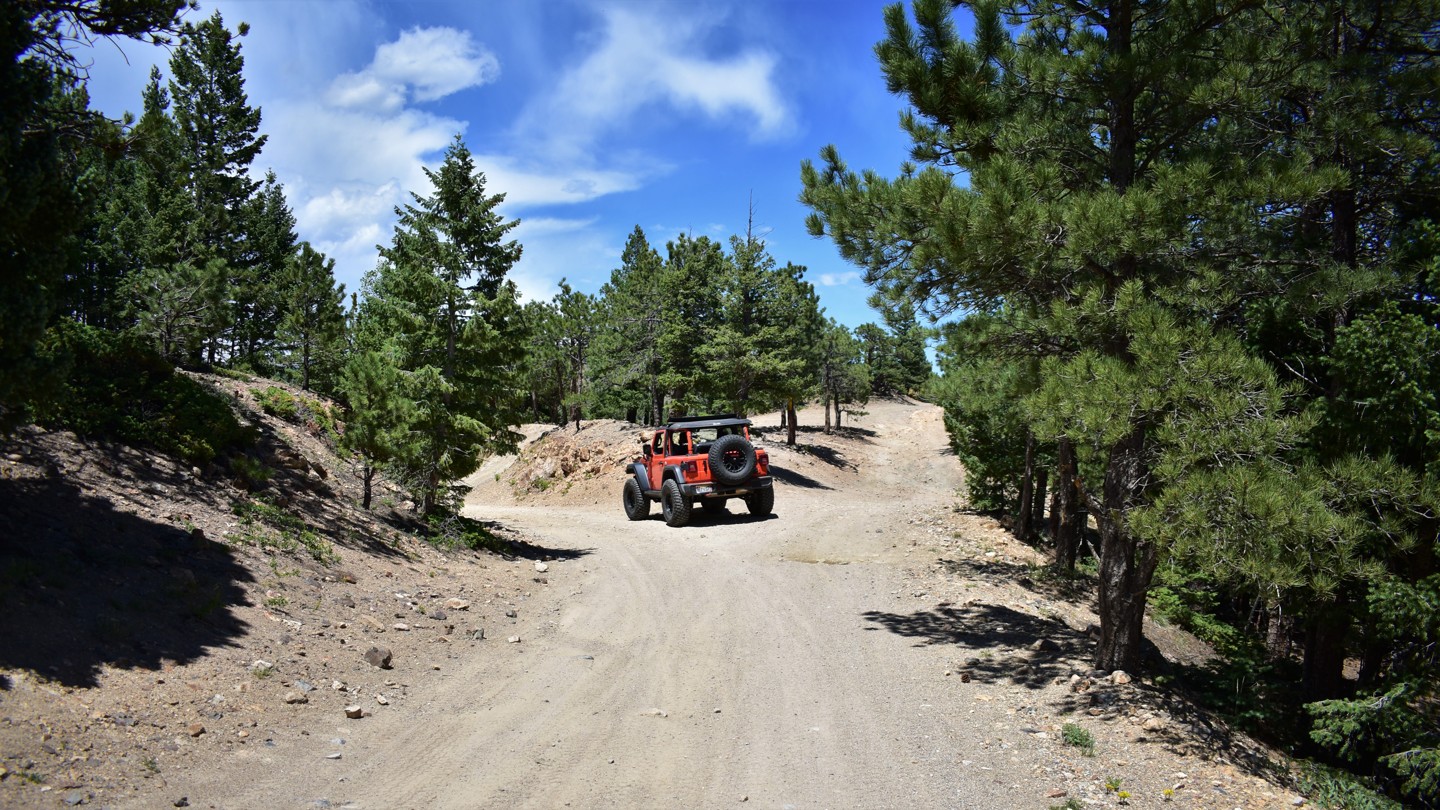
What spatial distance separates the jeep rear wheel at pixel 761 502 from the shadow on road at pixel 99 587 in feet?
39.0

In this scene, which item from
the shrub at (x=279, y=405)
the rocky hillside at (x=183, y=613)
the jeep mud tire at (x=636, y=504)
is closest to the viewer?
the rocky hillside at (x=183, y=613)

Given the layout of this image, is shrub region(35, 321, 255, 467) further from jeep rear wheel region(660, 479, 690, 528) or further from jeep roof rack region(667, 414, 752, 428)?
jeep roof rack region(667, 414, 752, 428)

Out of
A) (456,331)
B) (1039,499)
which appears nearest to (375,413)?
(456,331)

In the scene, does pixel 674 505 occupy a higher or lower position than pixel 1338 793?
higher

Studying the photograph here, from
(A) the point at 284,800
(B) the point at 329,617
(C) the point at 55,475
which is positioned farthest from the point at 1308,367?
→ (C) the point at 55,475

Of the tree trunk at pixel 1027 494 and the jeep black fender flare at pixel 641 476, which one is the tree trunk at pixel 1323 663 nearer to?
the tree trunk at pixel 1027 494

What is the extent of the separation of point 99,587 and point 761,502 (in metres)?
13.6

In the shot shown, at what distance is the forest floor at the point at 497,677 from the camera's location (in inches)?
212

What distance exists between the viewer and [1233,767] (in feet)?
21.6

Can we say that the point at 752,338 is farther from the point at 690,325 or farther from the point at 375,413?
the point at 375,413

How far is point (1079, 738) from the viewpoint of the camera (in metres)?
6.64

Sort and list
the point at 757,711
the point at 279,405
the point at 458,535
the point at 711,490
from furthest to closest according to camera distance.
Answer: the point at 711,490, the point at 279,405, the point at 458,535, the point at 757,711

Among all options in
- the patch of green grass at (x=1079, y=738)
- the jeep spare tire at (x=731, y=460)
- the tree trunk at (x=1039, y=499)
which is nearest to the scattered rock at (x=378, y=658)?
the patch of green grass at (x=1079, y=738)

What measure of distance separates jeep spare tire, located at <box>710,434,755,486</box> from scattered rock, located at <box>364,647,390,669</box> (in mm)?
10023
